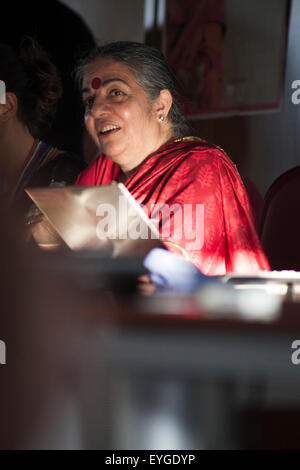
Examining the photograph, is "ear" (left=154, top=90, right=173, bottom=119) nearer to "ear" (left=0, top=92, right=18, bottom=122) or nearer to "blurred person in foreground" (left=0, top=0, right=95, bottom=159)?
"ear" (left=0, top=92, right=18, bottom=122)

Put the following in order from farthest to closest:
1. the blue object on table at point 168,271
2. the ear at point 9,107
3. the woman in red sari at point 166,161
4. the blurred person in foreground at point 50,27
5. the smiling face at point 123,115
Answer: the blurred person in foreground at point 50,27 → the ear at point 9,107 → the smiling face at point 123,115 → the woman in red sari at point 166,161 → the blue object on table at point 168,271

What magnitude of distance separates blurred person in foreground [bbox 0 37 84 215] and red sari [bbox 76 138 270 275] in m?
0.41

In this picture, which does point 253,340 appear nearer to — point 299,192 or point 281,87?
point 299,192

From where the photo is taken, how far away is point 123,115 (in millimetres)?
1494

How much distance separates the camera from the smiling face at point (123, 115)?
1493 mm

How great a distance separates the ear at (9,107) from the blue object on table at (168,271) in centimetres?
113

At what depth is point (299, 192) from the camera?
142 centimetres

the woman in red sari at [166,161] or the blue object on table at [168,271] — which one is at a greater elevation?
the woman in red sari at [166,161]

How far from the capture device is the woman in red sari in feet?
4.28

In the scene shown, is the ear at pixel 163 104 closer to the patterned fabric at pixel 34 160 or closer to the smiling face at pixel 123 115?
the smiling face at pixel 123 115

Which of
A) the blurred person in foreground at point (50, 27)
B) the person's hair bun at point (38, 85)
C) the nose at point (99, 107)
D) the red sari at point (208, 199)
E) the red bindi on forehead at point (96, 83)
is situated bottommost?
the red sari at point (208, 199)

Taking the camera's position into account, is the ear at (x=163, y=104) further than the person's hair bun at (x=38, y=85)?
No

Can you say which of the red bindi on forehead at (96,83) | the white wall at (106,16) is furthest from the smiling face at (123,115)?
the white wall at (106,16)

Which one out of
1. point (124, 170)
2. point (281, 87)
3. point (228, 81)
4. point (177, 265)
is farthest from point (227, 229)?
point (228, 81)
